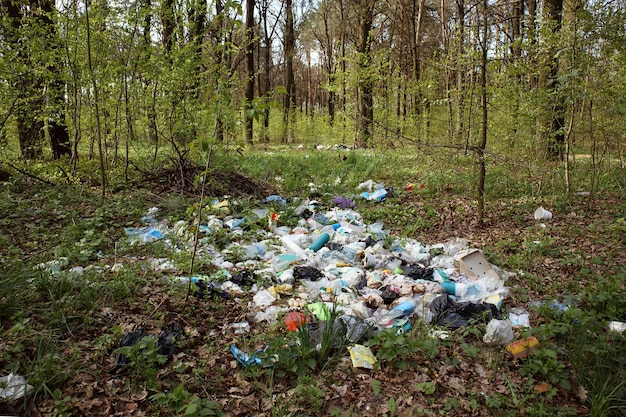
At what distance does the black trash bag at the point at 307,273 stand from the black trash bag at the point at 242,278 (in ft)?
1.20

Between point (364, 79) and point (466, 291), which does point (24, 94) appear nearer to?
point (466, 291)

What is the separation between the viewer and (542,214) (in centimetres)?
425

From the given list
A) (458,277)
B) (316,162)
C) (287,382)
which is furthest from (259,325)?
(316,162)

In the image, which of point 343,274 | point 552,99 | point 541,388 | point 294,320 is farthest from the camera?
→ point 552,99

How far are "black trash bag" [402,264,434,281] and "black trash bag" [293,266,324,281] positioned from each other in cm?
73

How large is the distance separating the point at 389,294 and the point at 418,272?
0.54 metres

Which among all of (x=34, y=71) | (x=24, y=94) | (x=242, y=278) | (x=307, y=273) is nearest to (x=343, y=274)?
(x=307, y=273)

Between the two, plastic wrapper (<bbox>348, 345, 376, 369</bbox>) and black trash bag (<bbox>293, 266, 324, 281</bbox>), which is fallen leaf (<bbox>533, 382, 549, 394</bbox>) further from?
black trash bag (<bbox>293, 266, 324, 281</bbox>)

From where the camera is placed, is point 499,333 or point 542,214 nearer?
point 499,333

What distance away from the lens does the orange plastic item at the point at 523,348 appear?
2068mm

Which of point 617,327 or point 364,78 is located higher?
point 364,78

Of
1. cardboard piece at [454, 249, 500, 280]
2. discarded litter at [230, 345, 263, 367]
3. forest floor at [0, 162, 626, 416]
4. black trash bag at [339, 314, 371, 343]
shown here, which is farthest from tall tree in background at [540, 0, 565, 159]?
discarded litter at [230, 345, 263, 367]

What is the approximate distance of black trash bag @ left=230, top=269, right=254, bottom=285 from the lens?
2.99 meters

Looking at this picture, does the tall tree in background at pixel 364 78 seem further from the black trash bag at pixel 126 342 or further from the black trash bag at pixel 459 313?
the black trash bag at pixel 126 342
